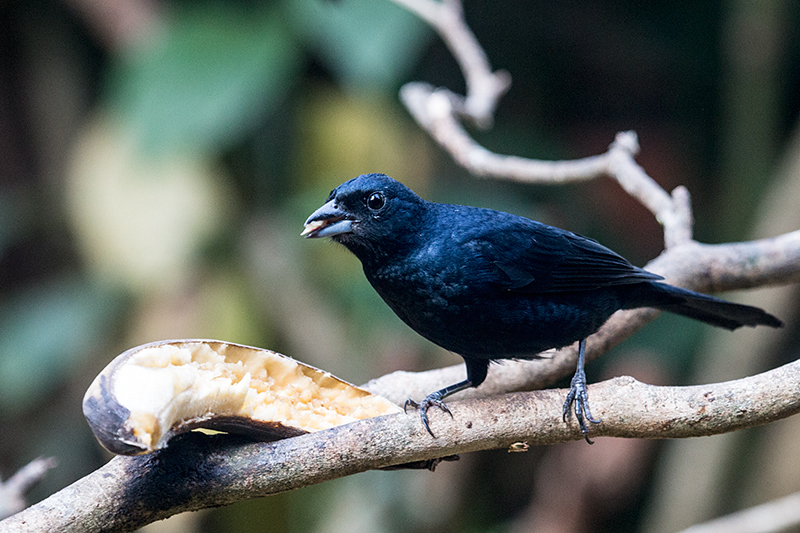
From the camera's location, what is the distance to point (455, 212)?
2484mm

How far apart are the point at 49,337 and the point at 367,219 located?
3.27m

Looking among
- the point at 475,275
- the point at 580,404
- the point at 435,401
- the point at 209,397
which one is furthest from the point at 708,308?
the point at 209,397

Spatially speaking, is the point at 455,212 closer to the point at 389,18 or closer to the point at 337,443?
the point at 337,443

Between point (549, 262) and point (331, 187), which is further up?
point (331, 187)

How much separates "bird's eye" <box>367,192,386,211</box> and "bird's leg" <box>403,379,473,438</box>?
22.7 inches

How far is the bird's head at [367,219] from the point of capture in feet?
7.60

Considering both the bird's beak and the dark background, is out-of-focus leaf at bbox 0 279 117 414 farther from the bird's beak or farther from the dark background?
the bird's beak

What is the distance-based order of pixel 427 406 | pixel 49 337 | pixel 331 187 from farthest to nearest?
pixel 49 337 < pixel 331 187 < pixel 427 406

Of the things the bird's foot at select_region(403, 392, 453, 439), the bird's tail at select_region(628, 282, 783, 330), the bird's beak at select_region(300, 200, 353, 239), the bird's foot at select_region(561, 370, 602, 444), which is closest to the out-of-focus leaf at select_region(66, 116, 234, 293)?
the bird's beak at select_region(300, 200, 353, 239)

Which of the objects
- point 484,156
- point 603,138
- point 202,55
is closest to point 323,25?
point 202,55

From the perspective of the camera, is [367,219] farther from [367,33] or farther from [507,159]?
[367,33]

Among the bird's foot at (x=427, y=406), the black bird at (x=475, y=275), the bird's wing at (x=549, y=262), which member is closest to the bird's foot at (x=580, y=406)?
the black bird at (x=475, y=275)

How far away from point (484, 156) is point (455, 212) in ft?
2.53

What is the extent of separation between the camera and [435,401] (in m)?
2.08
